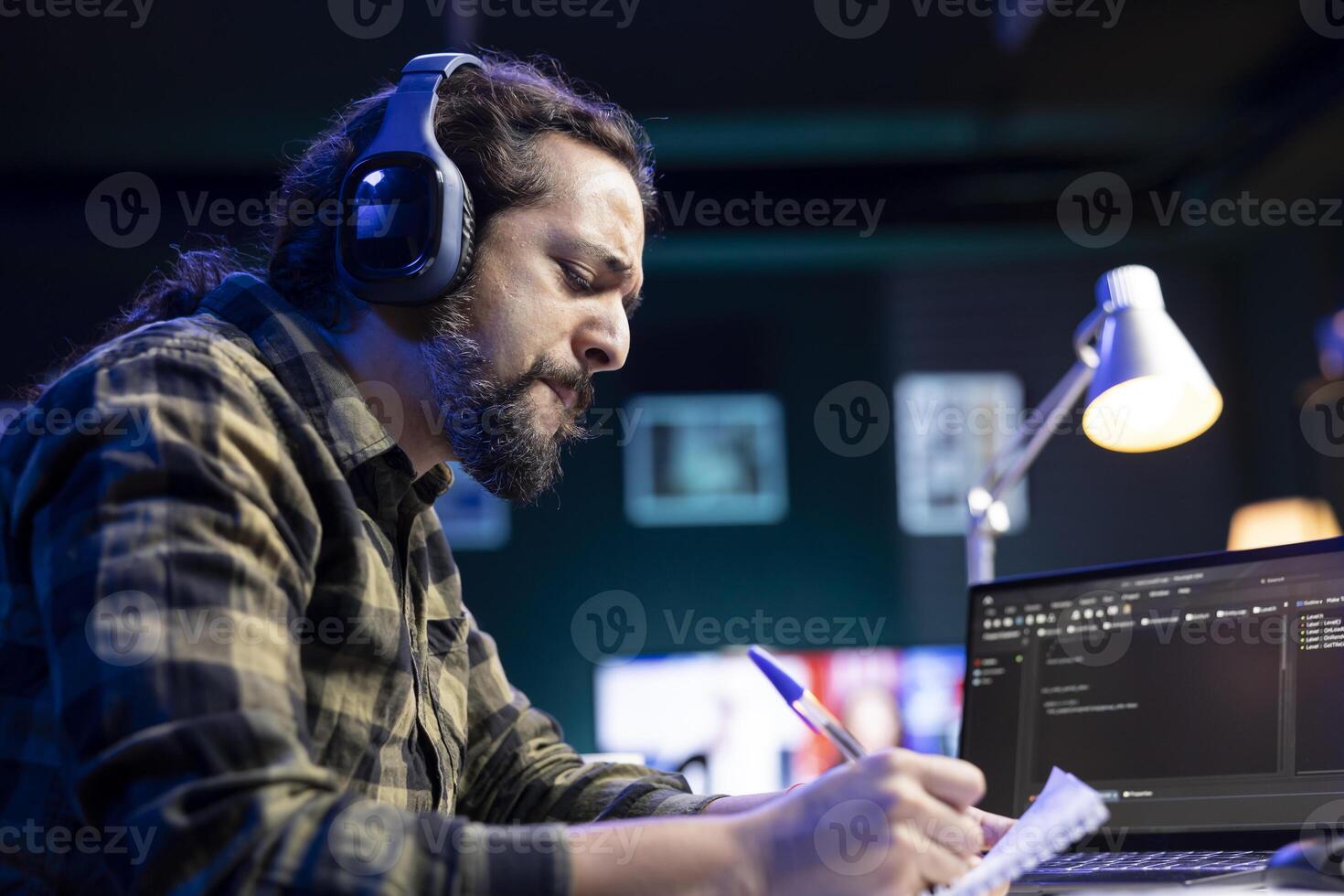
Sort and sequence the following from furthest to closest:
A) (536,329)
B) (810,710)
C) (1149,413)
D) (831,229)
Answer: (831,229) → (1149,413) → (536,329) → (810,710)

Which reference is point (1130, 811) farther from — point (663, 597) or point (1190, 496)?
point (1190, 496)

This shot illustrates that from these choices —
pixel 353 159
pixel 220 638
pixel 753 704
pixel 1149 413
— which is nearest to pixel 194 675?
pixel 220 638

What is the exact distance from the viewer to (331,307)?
3.72 ft

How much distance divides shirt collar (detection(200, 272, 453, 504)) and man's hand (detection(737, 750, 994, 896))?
0.49 metres

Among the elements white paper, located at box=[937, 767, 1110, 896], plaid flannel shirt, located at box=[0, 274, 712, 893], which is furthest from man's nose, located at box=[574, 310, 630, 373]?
white paper, located at box=[937, 767, 1110, 896]

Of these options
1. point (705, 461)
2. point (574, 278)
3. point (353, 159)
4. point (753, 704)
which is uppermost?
point (705, 461)

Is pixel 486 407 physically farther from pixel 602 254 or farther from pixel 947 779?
pixel 947 779

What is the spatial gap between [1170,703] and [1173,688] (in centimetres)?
2

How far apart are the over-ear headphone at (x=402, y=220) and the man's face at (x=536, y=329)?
0.24 ft

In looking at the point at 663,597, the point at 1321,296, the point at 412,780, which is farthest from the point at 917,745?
the point at 412,780

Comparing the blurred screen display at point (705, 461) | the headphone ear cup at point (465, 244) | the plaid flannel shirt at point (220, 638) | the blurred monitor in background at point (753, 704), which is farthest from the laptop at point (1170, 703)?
the blurred screen display at point (705, 461)

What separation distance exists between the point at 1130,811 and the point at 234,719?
34.2 inches

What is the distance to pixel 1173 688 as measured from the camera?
3.74 ft

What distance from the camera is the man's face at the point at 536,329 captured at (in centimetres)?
114
